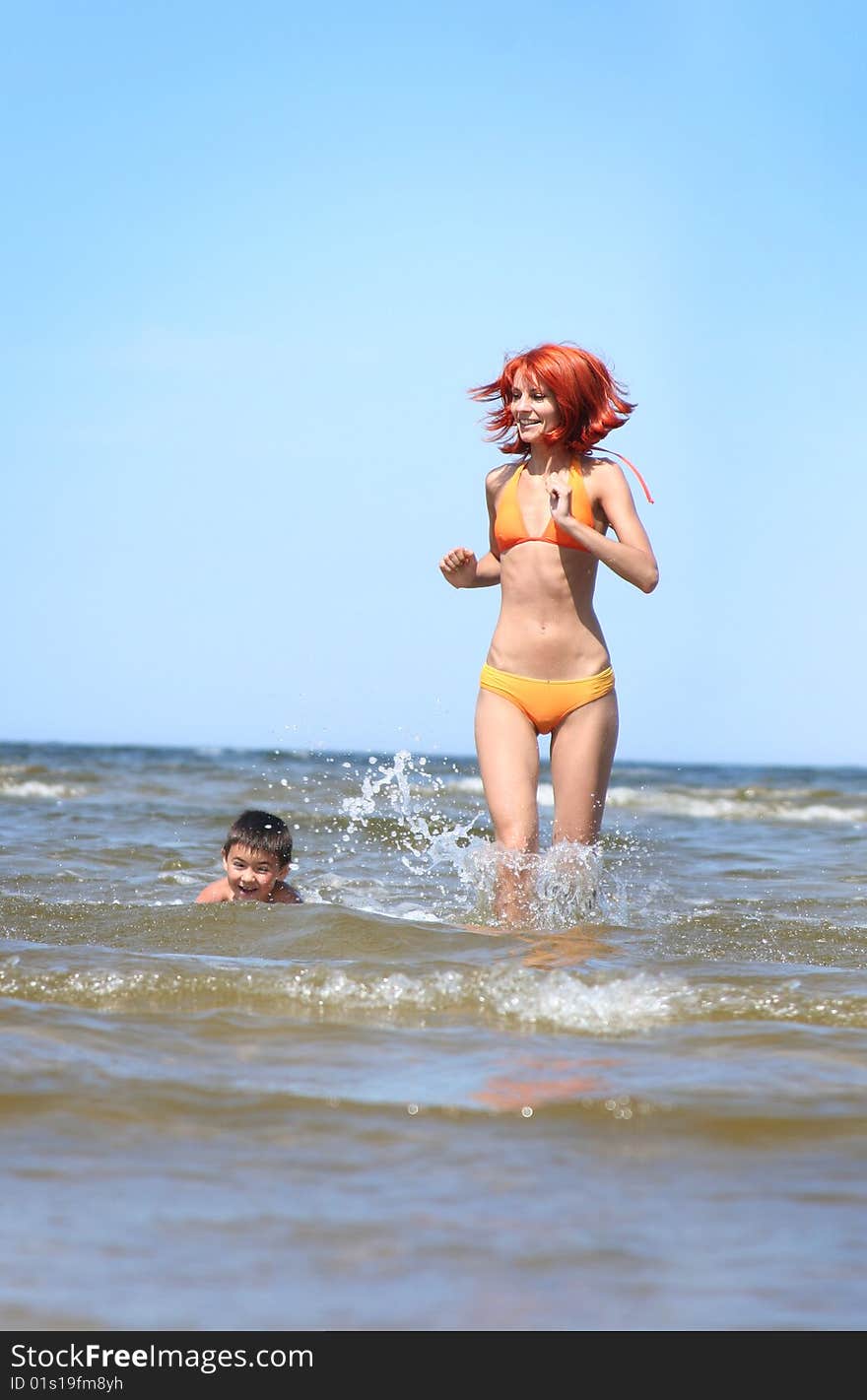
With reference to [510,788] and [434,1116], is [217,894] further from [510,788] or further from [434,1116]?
[434,1116]

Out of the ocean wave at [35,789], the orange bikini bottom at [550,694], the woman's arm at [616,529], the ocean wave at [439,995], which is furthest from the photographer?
the ocean wave at [35,789]

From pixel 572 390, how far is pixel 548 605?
78cm

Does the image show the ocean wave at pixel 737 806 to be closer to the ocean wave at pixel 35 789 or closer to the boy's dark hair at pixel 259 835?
the ocean wave at pixel 35 789

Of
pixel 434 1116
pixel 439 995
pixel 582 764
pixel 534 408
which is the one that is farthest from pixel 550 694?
pixel 434 1116

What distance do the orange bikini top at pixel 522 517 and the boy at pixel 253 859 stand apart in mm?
1586

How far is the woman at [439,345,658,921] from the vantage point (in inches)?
197

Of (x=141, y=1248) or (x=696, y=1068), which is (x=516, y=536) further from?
(x=141, y=1248)

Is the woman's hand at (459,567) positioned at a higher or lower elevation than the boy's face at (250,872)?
higher

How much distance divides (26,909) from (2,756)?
87.5 ft

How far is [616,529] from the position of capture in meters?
4.97

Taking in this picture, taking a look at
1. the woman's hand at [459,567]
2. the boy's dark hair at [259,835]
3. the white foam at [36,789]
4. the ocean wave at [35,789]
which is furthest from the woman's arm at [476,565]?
the white foam at [36,789]

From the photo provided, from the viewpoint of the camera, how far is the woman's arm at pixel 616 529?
4769mm

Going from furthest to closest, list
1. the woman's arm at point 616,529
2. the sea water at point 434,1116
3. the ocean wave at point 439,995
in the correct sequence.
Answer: the woman's arm at point 616,529
the ocean wave at point 439,995
the sea water at point 434,1116
